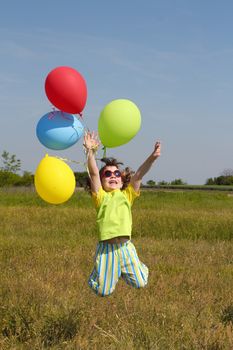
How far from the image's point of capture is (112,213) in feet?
16.5

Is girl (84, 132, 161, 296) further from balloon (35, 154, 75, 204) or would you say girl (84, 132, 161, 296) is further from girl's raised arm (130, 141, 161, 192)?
balloon (35, 154, 75, 204)

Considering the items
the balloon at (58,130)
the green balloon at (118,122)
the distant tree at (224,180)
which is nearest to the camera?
the green balloon at (118,122)

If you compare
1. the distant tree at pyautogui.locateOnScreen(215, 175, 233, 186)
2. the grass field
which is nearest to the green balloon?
the grass field

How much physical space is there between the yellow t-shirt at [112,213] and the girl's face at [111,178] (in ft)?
0.23

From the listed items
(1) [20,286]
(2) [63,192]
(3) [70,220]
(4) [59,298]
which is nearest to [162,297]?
(4) [59,298]

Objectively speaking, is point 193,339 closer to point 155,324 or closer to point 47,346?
point 155,324

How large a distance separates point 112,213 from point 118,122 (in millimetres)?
867

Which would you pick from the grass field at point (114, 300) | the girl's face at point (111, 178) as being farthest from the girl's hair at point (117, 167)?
the grass field at point (114, 300)

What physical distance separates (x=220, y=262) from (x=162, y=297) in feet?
10.3

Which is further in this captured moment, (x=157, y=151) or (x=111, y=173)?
(x=111, y=173)

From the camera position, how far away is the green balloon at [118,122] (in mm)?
4953

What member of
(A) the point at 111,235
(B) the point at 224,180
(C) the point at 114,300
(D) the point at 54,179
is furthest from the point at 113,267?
(B) the point at 224,180

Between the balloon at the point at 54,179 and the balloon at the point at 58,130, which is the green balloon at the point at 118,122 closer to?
the balloon at the point at 58,130

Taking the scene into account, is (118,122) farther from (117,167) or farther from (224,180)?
(224,180)
